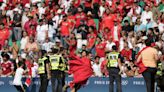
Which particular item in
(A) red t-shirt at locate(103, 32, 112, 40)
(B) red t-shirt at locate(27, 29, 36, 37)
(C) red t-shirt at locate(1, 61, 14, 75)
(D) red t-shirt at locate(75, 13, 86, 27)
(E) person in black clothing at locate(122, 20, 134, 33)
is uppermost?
(D) red t-shirt at locate(75, 13, 86, 27)

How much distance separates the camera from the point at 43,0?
113 feet

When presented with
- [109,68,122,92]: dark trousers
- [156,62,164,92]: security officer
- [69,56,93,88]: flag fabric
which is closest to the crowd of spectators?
[156,62,164,92]: security officer

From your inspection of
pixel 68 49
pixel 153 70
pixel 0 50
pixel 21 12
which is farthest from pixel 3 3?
pixel 153 70

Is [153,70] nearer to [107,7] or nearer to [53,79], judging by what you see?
[53,79]

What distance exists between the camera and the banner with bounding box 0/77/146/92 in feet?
85.8

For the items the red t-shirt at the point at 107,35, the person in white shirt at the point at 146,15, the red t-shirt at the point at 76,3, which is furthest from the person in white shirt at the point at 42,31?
the person in white shirt at the point at 146,15

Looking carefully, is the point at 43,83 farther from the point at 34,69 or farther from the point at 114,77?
the point at 114,77

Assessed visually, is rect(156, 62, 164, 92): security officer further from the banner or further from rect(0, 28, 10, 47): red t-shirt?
rect(0, 28, 10, 47): red t-shirt

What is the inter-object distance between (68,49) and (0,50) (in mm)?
3555

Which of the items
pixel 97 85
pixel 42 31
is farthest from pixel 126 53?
pixel 42 31

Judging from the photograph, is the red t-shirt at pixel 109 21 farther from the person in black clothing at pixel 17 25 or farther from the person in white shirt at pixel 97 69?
the person in black clothing at pixel 17 25

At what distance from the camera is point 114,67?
24609 mm

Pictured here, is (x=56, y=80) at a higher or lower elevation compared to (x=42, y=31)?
lower

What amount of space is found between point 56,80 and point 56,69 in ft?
2.13
